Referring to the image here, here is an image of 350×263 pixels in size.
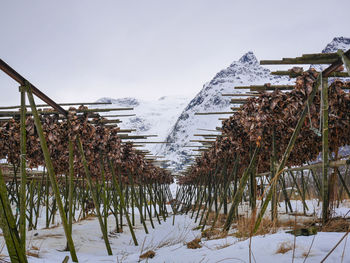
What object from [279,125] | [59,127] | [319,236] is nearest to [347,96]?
[279,125]

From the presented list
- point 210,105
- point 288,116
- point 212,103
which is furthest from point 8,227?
point 212,103

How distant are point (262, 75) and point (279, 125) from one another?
515 feet

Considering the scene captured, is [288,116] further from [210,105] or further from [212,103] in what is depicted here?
[212,103]

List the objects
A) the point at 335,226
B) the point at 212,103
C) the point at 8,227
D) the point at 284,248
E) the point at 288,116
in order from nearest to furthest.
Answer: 1. the point at 8,227
2. the point at 284,248
3. the point at 335,226
4. the point at 288,116
5. the point at 212,103

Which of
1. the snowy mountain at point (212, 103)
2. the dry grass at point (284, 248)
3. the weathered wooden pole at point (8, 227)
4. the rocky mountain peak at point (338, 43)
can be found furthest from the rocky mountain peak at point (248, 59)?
the weathered wooden pole at point (8, 227)

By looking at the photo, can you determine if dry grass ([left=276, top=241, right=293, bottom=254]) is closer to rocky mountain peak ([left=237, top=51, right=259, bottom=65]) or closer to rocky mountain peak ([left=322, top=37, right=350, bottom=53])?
rocky mountain peak ([left=322, top=37, right=350, bottom=53])

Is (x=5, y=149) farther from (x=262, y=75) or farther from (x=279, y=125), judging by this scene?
(x=262, y=75)

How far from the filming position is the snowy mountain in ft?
368

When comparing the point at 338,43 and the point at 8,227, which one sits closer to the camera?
the point at 8,227

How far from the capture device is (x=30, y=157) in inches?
356

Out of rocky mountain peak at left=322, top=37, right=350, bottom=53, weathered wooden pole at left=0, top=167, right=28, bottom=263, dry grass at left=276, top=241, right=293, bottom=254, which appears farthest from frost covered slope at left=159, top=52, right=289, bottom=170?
weathered wooden pole at left=0, top=167, right=28, bottom=263

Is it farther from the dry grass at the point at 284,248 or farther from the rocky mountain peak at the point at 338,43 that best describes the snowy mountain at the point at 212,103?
the dry grass at the point at 284,248

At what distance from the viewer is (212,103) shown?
13000cm

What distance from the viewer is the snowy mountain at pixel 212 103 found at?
368 ft
